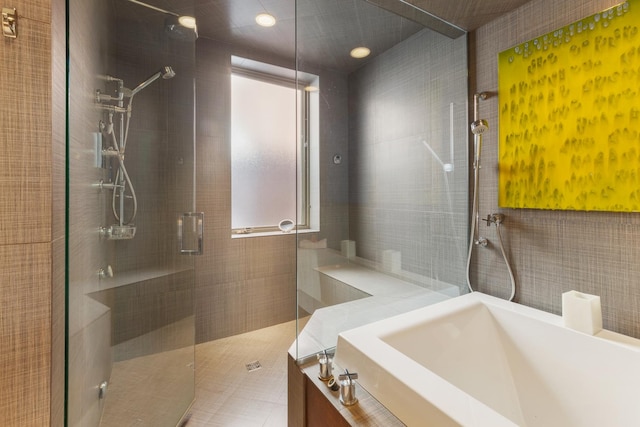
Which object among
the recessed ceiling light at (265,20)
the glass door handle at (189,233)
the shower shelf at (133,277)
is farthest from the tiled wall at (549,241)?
the shower shelf at (133,277)

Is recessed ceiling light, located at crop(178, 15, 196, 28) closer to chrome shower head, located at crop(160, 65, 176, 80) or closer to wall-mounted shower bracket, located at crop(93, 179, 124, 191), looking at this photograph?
chrome shower head, located at crop(160, 65, 176, 80)

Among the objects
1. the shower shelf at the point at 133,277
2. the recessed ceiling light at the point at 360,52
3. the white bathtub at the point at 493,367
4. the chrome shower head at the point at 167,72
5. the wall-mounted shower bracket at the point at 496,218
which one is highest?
the recessed ceiling light at the point at 360,52

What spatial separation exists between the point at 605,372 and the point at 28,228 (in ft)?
6.66

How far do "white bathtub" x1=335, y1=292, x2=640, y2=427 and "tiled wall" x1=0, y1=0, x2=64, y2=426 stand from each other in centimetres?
96

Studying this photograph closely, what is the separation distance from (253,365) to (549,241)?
204cm

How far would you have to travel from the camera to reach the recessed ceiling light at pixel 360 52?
4.89 ft

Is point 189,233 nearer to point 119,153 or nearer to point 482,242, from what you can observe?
point 119,153

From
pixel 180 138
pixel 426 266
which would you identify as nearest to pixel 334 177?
pixel 426 266

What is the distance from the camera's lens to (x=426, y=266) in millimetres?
1749

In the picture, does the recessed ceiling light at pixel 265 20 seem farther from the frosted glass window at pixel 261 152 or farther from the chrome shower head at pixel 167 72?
the chrome shower head at pixel 167 72

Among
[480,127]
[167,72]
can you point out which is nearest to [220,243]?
[167,72]

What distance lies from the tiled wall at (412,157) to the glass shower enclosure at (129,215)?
101 cm

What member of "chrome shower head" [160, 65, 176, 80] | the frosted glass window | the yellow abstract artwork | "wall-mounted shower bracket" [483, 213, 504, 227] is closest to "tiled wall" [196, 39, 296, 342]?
the frosted glass window

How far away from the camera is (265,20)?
2143mm
